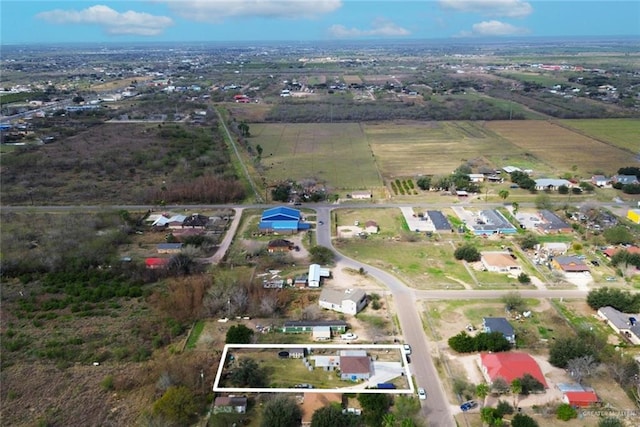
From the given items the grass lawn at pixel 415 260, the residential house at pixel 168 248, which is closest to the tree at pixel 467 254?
the grass lawn at pixel 415 260

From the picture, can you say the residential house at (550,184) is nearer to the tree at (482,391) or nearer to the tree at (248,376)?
the tree at (482,391)

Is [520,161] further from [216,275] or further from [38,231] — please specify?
[38,231]

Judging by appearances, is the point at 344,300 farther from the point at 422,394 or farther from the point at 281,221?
the point at 281,221

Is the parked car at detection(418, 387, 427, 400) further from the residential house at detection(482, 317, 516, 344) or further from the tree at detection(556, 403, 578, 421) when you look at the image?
the residential house at detection(482, 317, 516, 344)

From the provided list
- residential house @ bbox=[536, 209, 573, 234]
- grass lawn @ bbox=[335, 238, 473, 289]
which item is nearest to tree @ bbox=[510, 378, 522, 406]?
grass lawn @ bbox=[335, 238, 473, 289]

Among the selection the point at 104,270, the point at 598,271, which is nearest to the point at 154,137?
the point at 104,270
